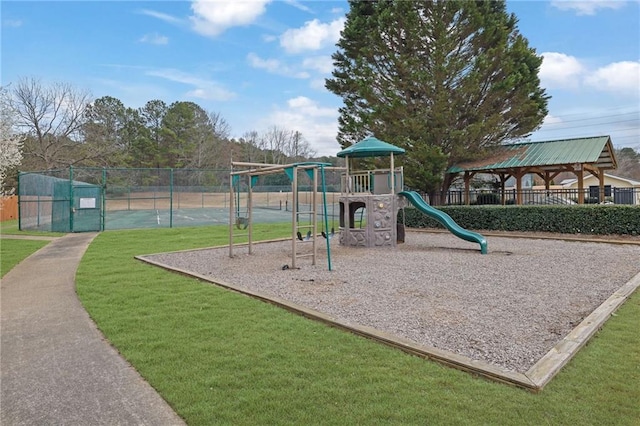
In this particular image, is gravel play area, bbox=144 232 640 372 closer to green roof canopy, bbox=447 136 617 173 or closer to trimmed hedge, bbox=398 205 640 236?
trimmed hedge, bbox=398 205 640 236

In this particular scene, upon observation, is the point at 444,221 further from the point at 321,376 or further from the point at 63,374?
the point at 63,374

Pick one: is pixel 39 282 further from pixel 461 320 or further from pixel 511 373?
pixel 511 373

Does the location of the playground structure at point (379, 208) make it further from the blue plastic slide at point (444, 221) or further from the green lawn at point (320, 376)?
the green lawn at point (320, 376)

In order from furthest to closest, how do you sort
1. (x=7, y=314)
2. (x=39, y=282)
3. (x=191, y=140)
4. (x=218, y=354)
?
1. (x=191, y=140)
2. (x=39, y=282)
3. (x=7, y=314)
4. (x=218, y=354)

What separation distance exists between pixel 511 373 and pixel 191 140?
49288 mm

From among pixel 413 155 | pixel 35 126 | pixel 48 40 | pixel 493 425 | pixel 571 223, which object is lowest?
pixel 493 425

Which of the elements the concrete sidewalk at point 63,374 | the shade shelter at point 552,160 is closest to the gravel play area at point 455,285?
the concrete sidewalk at point 63,374

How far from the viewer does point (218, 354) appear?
347 centimetres

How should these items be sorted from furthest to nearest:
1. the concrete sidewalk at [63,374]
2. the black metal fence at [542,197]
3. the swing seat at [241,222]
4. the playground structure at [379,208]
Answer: the black metal fence at [542,197] < the playground structure at [379,208] < the swing seat at [241,222] < the concrete sidewalk at [63,374]

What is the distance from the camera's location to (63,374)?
3211mm

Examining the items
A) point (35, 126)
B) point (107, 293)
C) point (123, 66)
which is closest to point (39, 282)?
point (107, 293)

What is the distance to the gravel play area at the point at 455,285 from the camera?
3.98m

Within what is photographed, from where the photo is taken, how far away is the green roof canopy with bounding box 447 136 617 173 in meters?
16.8

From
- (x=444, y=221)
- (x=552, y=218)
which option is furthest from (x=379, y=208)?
(x=552, y=218)
